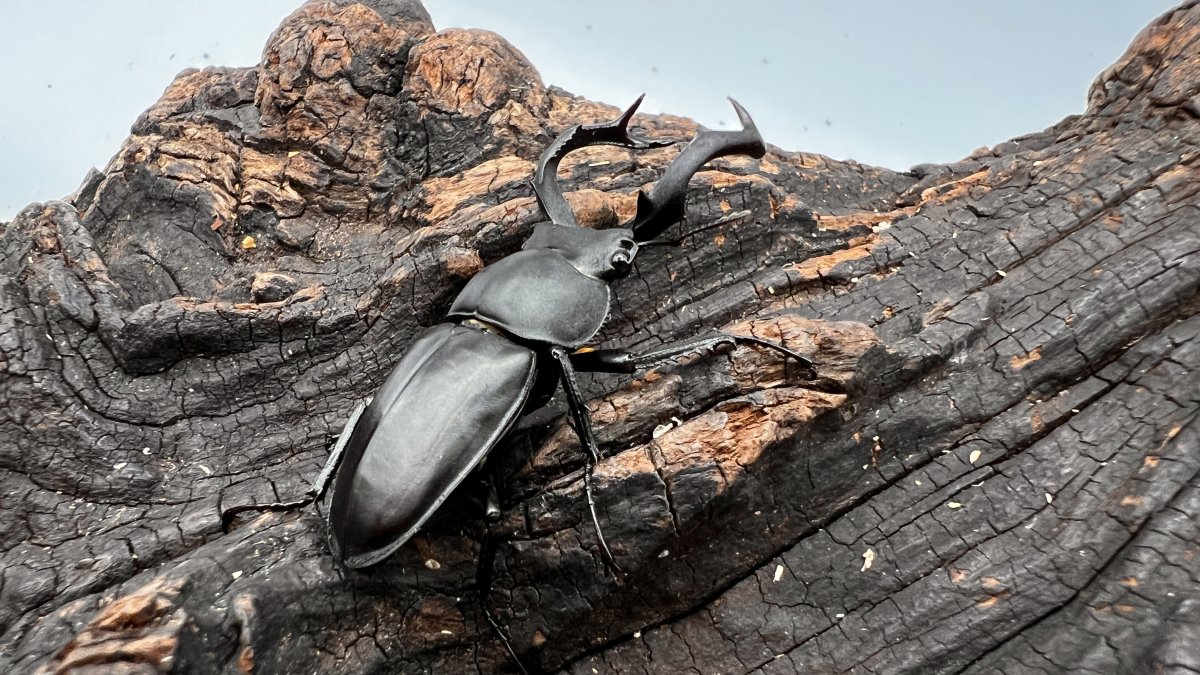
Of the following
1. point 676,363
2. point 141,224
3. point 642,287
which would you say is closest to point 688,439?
point 676,363

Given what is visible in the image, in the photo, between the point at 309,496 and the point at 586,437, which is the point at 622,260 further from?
the point at 309,496

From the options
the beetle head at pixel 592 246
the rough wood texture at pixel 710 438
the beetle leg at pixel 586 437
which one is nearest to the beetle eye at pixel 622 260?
the beetle head at pixel 592 246

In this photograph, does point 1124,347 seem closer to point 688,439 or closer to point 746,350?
point 746,350

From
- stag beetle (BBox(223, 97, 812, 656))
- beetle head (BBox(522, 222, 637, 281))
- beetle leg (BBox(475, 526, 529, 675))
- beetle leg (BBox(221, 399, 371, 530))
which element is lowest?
beetle leg (BBox(475, 526, 529, 675))

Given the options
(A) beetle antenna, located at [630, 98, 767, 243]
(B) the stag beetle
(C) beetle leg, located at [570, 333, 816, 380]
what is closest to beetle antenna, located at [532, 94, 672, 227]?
(B) the stag beetle

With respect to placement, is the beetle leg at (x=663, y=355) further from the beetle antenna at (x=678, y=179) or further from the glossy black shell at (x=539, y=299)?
the beetle antenna at (x=678, y=179)

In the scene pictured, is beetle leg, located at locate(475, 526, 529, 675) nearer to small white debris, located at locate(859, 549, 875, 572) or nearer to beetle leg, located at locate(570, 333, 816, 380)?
beetle leg, located at locate(570, 333, 816, 380)
